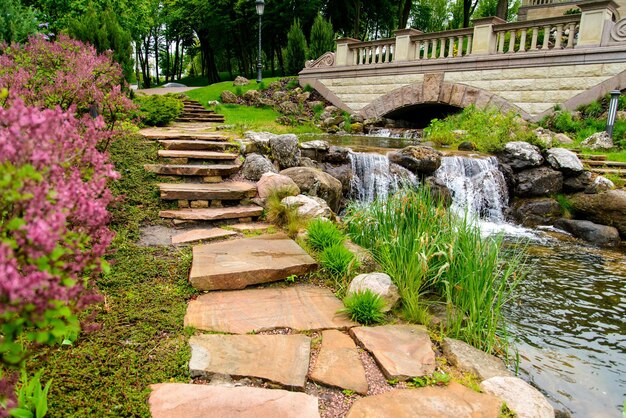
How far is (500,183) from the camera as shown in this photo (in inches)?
321

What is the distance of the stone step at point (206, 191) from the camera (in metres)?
4.74

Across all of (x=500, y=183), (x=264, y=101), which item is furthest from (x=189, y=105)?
(x=500, y=183)

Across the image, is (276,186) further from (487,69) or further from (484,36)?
(484,36)

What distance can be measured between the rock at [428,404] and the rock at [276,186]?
3.22 meters

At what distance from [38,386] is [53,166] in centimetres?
111

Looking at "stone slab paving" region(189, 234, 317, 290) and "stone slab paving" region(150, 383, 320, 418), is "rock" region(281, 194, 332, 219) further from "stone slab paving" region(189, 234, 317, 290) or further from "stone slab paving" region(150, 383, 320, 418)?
"stone slab paving" region(150, 383, 320, 418)

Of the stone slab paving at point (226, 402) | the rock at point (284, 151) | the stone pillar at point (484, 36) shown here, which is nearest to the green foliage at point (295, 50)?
the stone pillar at point (484, 36)

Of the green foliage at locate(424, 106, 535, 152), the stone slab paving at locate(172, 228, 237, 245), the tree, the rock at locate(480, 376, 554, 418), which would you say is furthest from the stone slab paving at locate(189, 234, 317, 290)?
the tree

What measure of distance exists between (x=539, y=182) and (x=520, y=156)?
639 mm

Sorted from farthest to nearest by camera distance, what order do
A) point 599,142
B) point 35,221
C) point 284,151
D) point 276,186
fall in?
1. point 599,142
2. point 284,151
3. point 276,186
4. point 35,221

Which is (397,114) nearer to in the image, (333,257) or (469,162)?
(469,162)

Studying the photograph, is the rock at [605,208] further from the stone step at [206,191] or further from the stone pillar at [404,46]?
the stone pillar at [404,46]

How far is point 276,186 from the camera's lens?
5.14 m

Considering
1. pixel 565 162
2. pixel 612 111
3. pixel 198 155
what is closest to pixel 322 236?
pixel 198 155
